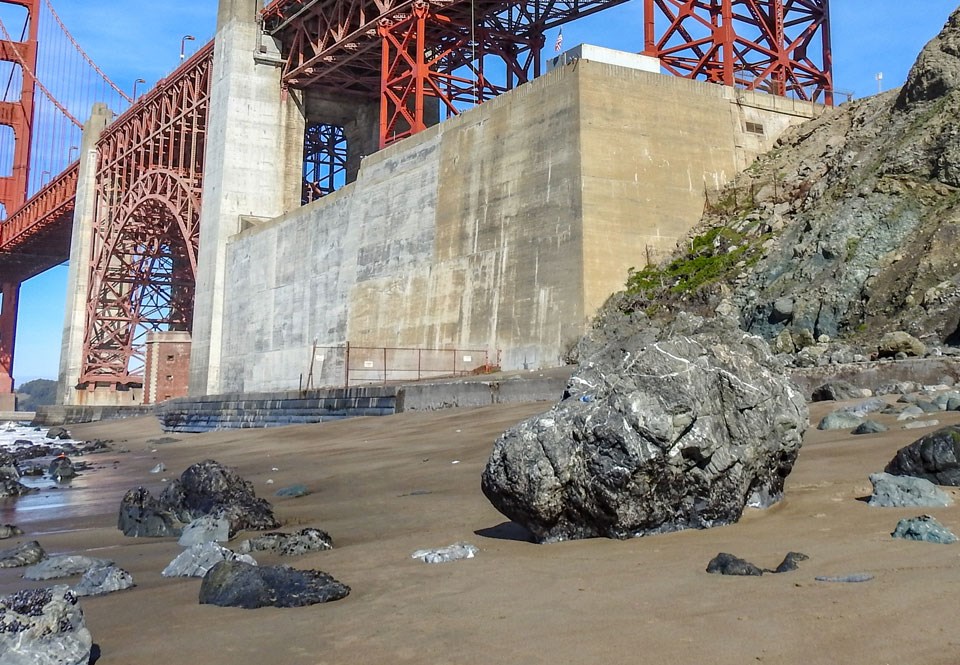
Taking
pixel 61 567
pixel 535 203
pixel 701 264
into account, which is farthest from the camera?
pixel 535 203

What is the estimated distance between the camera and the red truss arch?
176 ft

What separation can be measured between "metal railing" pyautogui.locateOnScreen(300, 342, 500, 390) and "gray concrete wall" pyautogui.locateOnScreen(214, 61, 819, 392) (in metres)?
0.34

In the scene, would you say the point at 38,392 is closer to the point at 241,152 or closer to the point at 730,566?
the point at 241,152

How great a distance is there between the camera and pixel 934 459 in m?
5.46

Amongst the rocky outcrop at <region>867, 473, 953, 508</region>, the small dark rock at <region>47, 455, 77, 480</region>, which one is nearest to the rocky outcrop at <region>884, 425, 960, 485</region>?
the rocky outcrop at <region>867, 473, 953, 508</region>

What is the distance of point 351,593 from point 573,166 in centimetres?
1852

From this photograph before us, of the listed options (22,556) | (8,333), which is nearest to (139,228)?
(8,333)

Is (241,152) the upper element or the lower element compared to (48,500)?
upper

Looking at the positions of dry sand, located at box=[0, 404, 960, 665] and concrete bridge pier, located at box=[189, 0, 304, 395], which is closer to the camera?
dry sand, located at box=[0, 404, 960, 665]

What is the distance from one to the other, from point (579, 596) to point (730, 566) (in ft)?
2.16

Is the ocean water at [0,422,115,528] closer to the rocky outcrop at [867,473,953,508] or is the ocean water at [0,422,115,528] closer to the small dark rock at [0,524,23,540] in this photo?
the small dark rock at [0,524,23,540]

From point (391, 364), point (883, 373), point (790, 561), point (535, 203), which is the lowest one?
point (790, 561)

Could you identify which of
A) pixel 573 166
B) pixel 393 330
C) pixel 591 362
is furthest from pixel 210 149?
pixel 591 362

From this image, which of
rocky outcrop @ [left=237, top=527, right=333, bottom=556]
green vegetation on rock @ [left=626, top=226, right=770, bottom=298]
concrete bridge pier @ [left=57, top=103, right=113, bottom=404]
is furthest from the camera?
concrete bridge pier @ [left=57, top=103, right=113, bottom=404]
